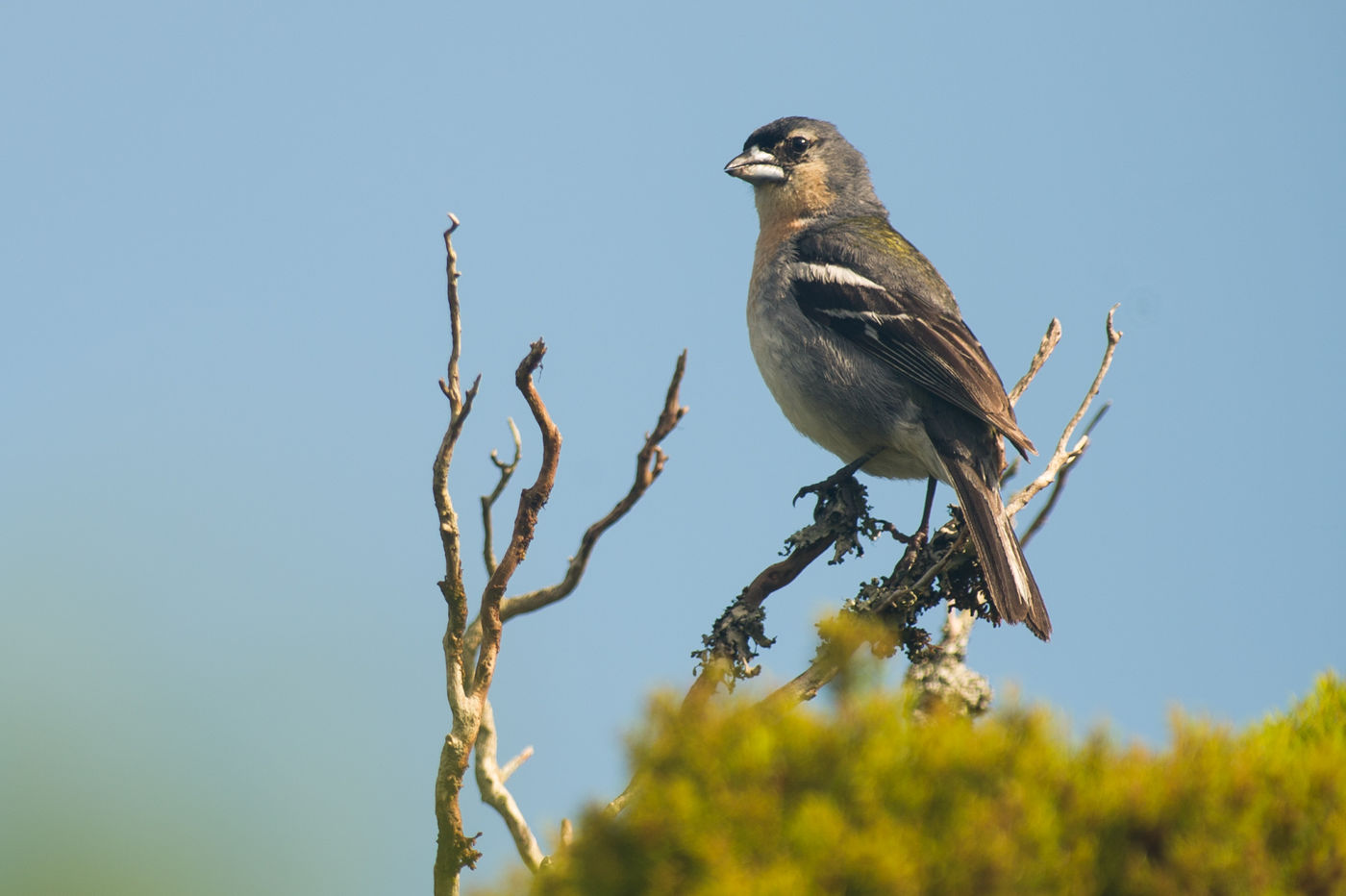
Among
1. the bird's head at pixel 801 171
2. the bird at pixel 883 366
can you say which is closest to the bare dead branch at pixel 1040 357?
the bird at pixel 883 366

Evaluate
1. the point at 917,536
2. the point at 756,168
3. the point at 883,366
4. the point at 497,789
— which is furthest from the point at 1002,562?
the point at 756,168

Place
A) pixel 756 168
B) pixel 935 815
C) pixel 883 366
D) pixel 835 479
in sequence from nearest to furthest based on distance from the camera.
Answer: pixel 935 815 < pixel 835 479 < pixel 883 366 < pixel 756 168

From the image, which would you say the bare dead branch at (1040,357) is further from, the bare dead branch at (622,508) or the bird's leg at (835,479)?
the bare dead branch at (622,508)

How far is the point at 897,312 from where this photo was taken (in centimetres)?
681

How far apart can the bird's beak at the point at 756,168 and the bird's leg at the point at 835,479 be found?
2.34m

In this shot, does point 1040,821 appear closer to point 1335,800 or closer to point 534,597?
point 1335,800

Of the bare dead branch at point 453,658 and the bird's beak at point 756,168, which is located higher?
the bird's beak at point 756,168

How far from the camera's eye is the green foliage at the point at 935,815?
8.11 ft

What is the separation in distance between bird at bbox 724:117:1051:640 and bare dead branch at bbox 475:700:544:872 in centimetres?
245

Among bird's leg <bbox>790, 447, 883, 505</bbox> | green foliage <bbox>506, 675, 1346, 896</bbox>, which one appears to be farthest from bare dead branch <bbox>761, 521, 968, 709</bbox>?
green foliage <bbox>506, 675, 1346, 896</bbox>

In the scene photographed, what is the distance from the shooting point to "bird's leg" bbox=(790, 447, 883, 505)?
19.5 feet

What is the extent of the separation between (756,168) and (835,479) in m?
2.90

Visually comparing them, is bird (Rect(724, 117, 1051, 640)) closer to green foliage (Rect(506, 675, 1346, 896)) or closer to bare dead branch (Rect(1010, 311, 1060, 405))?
bare dead branch (Rect(1010, 311, 1060, 405))

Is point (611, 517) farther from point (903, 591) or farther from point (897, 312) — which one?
point (897, 312)
